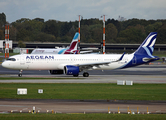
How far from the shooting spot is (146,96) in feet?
93.2

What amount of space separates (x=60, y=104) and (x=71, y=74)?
23611 millimetres

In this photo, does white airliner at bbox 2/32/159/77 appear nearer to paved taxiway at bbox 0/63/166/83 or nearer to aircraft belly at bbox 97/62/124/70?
aircraft belly at bbox 97/62/124/70

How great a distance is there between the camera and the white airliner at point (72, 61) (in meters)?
47.9

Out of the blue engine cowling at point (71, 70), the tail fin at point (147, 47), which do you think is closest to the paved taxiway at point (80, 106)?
the blue engine cowling at point (71, 70)

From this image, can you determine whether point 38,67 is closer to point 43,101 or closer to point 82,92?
point 82,92

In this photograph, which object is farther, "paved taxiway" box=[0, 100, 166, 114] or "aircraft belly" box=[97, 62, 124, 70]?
"aircraft belly" box=[97, 62, 124, 70]

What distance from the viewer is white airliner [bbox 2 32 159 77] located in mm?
47906

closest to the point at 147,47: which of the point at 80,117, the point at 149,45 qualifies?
the point at 149,45

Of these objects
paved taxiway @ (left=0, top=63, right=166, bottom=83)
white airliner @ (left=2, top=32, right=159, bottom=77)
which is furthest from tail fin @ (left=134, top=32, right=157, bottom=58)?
paved taxiway @ (left=0, top=63, right=166, bottom=83)

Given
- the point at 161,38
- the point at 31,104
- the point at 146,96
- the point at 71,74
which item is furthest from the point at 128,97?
the point at 161,38

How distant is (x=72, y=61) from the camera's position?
50.2m

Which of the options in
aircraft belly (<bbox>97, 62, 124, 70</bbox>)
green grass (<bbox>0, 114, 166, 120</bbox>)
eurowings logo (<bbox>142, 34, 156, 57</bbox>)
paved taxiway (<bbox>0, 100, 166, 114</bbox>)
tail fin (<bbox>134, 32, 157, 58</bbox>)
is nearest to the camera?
green grass (<bbox>0, 114, 166, 120</bbox>)

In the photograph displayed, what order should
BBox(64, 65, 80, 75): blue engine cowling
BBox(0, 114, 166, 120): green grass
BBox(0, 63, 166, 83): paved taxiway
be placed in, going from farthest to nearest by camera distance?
BBox(64, 65, 80, 75): blue engine cowling < BBox(0, 63, 166, 83): paved taxiway < BBox(0, 114, 166, 120): green grass

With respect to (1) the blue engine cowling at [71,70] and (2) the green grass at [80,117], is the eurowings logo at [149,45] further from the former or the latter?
(2) the green grass at [80,117]
